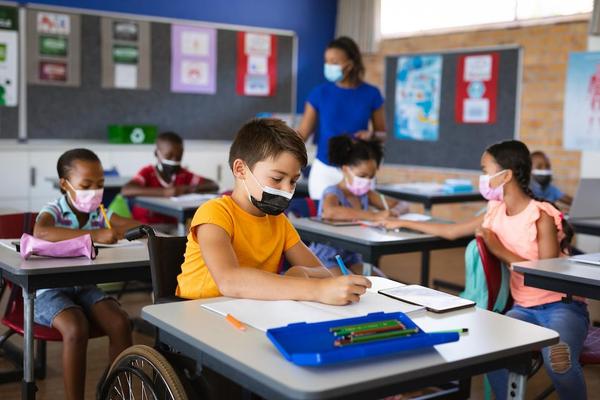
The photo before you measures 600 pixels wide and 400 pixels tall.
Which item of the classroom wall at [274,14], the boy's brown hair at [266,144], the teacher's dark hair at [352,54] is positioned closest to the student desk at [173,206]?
the teacher's dark hair at [352,54]

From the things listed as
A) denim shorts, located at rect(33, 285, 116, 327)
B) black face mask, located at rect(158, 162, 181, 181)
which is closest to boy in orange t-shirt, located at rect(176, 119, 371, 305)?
denim shorts, located at rect(33, 285, 116, 327)

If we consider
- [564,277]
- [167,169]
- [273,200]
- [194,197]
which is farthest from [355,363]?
[167,169]

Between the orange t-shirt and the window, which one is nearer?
the orange t-shirt

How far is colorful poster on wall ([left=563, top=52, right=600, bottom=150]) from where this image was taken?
5777mm

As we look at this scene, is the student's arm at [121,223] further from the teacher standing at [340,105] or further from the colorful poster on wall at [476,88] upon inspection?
the colorful poster on wall at [476,88]

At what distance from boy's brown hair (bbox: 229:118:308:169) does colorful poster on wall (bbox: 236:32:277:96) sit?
17.7 ft

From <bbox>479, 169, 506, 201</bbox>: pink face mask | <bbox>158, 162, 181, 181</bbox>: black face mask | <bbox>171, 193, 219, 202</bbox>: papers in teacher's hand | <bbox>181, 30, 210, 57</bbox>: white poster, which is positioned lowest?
<bbox>171, 193, 219, 202</bbox>: papers in teacher's hand

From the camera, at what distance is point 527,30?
628cm

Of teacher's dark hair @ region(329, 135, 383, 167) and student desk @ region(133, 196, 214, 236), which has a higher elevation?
teacher's dark hair @ region(329, 135, 383, 167)

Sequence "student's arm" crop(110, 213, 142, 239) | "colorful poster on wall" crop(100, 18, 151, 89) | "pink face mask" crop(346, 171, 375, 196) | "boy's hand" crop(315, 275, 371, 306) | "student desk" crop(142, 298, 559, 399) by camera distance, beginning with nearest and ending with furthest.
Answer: "student desk" crop(142, 298, 559, 399), "boy's hand" crop(315, 275, 371, 306), "student's arm" crop(110, 213, 142, 239), "pink face mask" crop(346, 171, 375, 196), "colorful poster on wall" crop(100, 18, 151, 89)

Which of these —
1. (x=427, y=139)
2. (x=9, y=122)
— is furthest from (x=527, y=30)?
(x=9, y=122)

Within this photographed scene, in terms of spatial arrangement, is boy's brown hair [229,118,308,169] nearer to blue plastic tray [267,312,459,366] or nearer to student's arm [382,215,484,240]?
blue plastic tray [267,312,459,366]

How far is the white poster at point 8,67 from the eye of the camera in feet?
19.7

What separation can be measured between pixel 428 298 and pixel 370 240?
1144 millimetres
